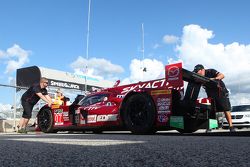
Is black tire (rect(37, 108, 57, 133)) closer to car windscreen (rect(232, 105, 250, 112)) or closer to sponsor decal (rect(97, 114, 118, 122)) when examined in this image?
sponsor decal (rect(97, 114, 118, 122))

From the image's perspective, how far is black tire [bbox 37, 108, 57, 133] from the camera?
392 inches

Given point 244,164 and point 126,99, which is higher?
point 126,99

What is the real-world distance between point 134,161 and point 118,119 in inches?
205

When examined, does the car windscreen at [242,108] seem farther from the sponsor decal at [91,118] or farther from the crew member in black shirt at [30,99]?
the sponsor decal at [91,118]

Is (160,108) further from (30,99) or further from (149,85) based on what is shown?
(30,99)

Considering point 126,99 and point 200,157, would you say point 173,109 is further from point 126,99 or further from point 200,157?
point 200,157

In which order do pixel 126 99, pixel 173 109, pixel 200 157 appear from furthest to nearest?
pixel 126 99
pixel 173 109
pixel 200 157

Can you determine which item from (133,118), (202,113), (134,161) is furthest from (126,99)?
(134,161)

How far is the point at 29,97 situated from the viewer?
10.4 metres

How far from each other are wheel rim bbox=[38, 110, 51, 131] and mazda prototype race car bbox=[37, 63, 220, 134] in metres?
1.81

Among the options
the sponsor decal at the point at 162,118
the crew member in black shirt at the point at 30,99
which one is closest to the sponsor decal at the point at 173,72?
the sponsor decal at the point at 162,118

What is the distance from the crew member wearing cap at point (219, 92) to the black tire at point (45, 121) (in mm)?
4075

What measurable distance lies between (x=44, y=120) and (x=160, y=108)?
13.6ft

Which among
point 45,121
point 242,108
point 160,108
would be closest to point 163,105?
point 160,108
